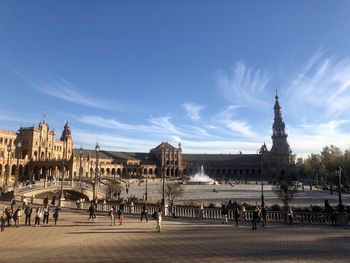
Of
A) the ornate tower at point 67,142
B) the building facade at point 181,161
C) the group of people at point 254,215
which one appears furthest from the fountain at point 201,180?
the group of people at point 254,215

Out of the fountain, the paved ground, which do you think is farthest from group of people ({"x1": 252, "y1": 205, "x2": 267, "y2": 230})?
the fountain

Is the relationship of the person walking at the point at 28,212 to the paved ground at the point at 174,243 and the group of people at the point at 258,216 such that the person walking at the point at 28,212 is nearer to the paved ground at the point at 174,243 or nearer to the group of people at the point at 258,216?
the paved ground at the point at 174,243

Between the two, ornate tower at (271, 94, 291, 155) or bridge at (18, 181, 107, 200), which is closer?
bridge at (18, 181, 107, 200)

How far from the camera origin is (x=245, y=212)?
88.9 ft

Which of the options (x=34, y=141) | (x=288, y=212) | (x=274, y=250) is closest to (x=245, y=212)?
(x=288, y=212)

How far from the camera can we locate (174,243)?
1750 cm

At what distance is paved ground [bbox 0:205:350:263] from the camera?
14.3 m

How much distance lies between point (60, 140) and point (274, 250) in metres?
137

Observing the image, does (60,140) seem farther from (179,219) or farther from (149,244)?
(149,244)

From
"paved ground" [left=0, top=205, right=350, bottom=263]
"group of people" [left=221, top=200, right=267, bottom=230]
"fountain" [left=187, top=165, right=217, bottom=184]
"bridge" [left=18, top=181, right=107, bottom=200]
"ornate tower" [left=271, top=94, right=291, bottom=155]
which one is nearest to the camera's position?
"paved ground" [left=0, top=205, right=350, bottom=263]

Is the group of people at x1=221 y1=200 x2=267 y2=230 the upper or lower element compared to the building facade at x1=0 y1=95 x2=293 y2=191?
lower

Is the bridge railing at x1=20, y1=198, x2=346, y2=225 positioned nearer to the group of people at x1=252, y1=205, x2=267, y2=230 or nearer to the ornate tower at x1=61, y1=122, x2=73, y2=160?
the group of people at x1=252, y1=205, x2=267, y2=230

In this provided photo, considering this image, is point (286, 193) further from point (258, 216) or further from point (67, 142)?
point (67, 142)

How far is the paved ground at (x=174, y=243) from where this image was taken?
47.0 ft
